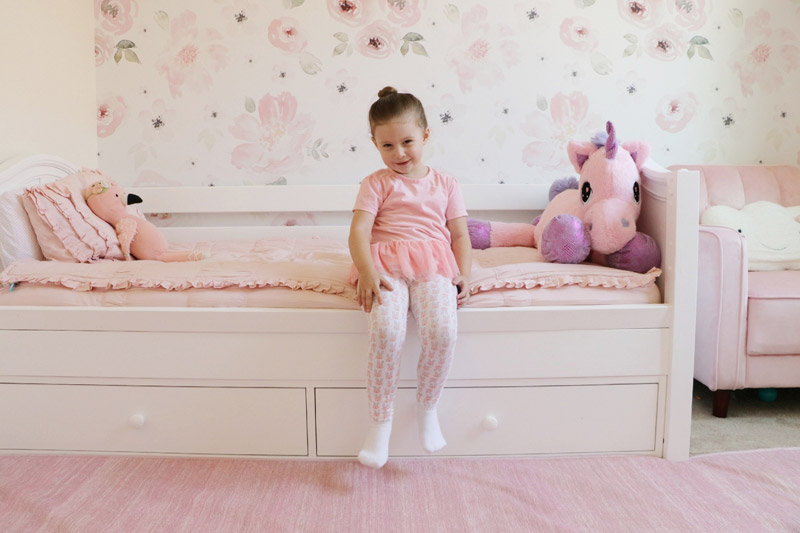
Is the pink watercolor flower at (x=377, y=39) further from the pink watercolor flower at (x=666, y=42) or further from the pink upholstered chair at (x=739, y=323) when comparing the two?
the pink upholstered chair at (x=739, y=323)

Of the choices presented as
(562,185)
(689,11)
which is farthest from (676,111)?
(562,185)

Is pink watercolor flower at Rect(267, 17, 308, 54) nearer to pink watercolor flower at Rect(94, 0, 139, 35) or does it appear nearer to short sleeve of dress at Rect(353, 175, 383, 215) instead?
pink watercolor flower at Rect(94, 0, 139, 35)

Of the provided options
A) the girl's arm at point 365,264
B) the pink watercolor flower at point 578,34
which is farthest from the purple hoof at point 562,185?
the girl's arm at point 365,264

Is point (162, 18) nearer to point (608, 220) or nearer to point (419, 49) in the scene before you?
point (419, 49)

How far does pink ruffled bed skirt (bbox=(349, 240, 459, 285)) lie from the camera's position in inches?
56.3

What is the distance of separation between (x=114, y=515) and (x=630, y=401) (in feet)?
3.90

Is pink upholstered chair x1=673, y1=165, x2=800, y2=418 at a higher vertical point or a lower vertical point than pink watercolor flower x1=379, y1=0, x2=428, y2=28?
lower

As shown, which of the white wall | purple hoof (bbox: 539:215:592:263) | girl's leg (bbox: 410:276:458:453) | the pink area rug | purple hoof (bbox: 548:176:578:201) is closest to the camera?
the pink area rug

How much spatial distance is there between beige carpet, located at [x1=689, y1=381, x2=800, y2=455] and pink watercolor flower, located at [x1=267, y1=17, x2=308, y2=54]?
189 cm

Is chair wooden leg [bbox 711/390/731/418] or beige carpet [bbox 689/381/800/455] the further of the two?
chair wooden leg [bbox 711/390/731/418]

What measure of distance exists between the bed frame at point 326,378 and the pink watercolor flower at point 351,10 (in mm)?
1381

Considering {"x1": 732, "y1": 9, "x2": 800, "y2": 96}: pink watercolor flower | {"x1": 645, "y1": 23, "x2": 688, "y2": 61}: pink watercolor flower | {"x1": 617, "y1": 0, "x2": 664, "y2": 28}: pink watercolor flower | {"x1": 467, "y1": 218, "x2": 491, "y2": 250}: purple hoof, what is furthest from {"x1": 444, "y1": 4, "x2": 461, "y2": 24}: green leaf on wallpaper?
{"x1": 732, "y1": 9, "x2": 800, "y2": 96}: pink watercolor flower

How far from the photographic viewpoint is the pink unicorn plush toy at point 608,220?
5.08 ft

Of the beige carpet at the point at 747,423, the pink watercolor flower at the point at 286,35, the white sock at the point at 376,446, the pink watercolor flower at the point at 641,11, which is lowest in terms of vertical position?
the beige carpet at the point at 747,423
